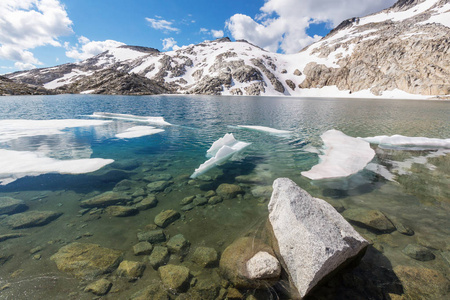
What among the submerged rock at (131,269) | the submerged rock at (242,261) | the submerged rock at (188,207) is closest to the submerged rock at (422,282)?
the submerged rock at (242,261)

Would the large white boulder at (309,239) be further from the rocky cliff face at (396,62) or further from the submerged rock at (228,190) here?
the rocky cliff face at (396,62)

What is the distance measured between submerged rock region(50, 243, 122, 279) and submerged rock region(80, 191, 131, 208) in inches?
104

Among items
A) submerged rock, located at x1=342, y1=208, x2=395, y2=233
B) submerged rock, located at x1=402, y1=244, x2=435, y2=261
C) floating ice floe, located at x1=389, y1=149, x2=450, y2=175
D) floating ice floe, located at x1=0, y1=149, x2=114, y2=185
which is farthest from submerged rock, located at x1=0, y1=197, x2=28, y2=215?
floating ice floe, located at x1=389, y1=149, x2=450, y2=175

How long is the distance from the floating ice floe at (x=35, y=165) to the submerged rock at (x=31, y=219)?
4.29 m

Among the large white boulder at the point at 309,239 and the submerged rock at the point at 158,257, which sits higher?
the large white boulder at the point at 309,239

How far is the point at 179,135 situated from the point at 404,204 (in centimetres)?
2033

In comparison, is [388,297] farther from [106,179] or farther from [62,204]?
[106,179]

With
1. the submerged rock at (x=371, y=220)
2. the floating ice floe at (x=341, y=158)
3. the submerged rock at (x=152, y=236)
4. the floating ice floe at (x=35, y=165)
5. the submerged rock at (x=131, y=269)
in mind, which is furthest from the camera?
the floating ice floe at (x=341, y=158)

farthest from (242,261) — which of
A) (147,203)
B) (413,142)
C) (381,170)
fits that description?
(413,142)

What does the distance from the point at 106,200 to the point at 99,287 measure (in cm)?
490

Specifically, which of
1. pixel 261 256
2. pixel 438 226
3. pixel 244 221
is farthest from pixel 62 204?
pixel 438 226

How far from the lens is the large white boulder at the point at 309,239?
479cm

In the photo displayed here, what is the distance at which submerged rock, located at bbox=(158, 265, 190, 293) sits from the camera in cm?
529

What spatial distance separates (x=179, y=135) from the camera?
23734 mm
